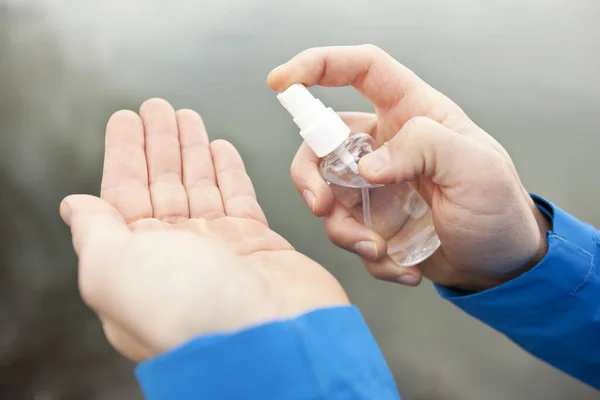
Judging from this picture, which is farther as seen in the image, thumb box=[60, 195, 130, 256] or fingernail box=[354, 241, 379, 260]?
fingernail box=[354, 241, 379, 260]

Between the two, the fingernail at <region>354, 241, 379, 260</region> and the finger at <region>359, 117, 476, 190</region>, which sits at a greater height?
the finger at <region>359, 117, 476, 190</region>

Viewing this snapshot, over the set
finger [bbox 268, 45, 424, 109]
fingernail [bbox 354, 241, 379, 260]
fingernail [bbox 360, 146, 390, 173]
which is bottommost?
fingernail [bbox 354, 241, 379, 260]

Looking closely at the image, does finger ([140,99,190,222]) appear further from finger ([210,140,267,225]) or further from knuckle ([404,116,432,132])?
knuckle ([404,116,432,132])

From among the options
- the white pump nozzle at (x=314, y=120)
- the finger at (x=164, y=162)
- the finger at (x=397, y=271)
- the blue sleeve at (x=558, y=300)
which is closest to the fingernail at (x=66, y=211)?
the finger at (x=164, y=162)

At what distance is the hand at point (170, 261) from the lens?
0.36 m

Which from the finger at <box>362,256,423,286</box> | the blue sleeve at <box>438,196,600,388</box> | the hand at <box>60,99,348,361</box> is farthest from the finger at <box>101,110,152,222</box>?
the blue sleeve at <box>438,196,600,388</box>

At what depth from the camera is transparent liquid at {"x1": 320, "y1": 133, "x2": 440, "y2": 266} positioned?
0.56 m

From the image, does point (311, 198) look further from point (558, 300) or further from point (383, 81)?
point (558, 300)

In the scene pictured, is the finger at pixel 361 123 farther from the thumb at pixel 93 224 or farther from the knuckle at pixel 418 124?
the thumb at pixel 93 224

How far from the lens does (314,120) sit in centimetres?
46

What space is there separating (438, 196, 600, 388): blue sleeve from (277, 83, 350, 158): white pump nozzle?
261 mm

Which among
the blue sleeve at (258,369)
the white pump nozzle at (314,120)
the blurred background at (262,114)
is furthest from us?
the blurred background at (262,114)

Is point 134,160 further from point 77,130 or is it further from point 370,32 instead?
point 370,32

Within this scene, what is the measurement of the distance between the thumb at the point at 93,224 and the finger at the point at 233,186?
167 millimetres
